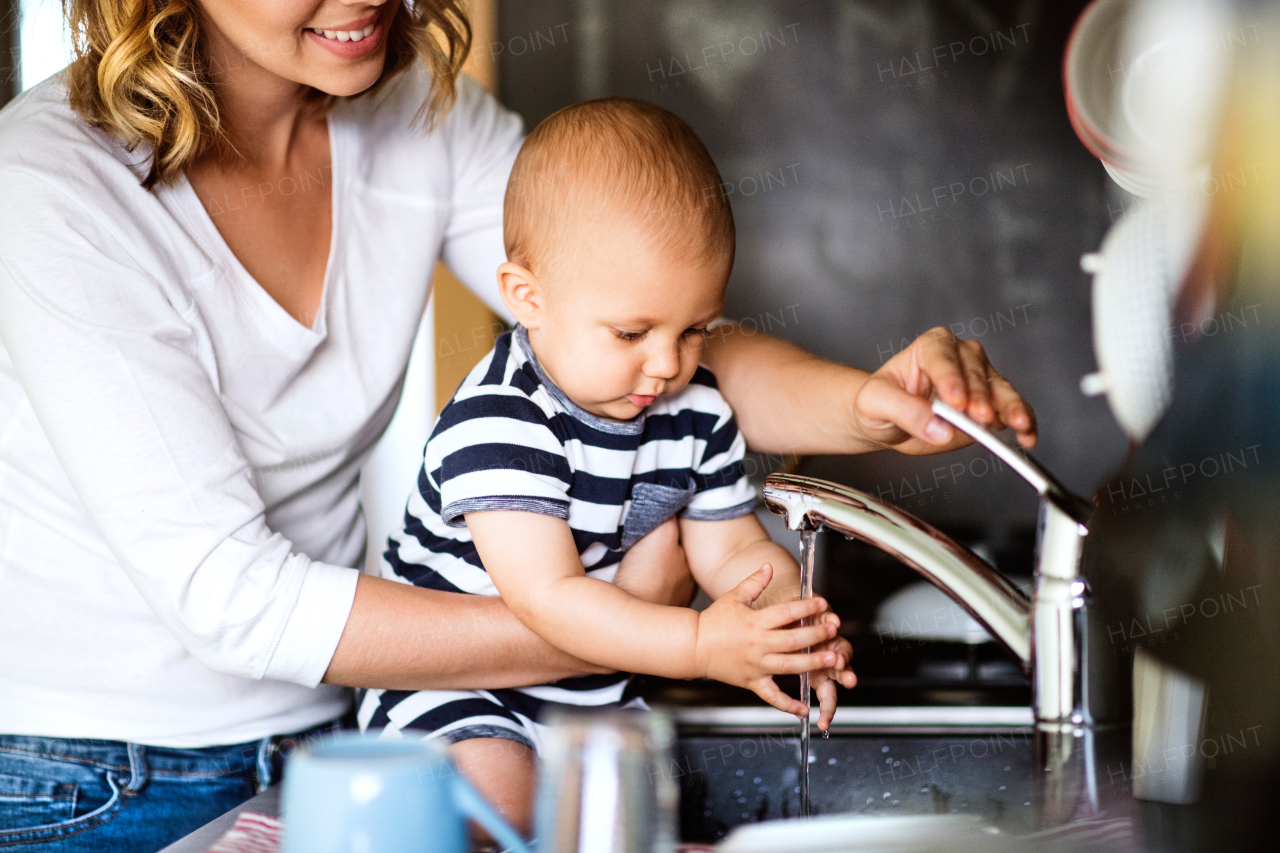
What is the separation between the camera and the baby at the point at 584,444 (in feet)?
3.12

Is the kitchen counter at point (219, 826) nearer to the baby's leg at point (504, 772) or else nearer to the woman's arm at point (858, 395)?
the baby's leg at point (504, 772)

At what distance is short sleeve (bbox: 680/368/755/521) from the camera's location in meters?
1.16

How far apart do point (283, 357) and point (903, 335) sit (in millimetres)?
1226

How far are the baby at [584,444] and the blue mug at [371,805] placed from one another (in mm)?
387

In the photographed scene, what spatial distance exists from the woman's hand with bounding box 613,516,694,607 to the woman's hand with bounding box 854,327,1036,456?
22cm

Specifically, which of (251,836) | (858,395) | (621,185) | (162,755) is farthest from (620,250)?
(162,755)

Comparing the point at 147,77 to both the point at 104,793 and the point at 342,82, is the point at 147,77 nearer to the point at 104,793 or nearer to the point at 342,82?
the point at 342,82

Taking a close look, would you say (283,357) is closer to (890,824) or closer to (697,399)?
(697,399)

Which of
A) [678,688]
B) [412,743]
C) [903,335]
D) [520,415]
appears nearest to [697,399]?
[520,415]

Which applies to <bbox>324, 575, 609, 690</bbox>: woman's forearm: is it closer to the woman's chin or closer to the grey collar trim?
the grey collar trim

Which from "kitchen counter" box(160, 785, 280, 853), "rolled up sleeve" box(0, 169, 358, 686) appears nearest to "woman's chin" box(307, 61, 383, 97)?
"rolled up sleeve" box(0, 169, 358, 686)

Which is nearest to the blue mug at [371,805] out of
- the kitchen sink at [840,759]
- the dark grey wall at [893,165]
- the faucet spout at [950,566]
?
the faucet spout at [950,566]

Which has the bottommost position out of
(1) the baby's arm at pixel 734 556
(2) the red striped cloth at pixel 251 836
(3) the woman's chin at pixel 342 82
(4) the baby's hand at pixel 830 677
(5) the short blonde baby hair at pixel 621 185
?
(2) the red striped cloth at pixel 251 836

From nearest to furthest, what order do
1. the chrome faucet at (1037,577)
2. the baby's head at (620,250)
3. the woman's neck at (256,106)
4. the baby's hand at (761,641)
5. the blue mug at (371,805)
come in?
1. the blue mug at (371,805)
2. the chrome faucet at (1037,577)
3. the baby's hand at (761,641)
4. the baby's head at (620,250)
5. the woman's neck at (256,106)
